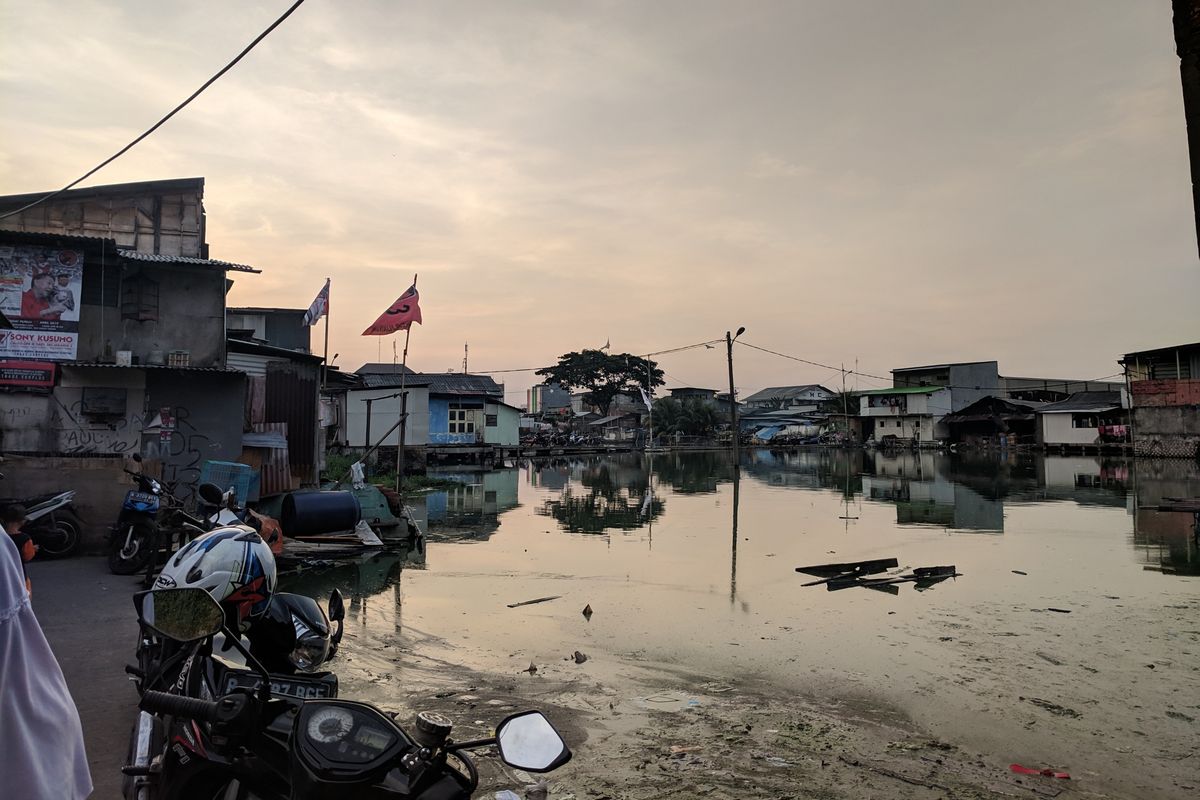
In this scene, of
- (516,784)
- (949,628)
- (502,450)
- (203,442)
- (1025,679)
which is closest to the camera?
(516,784)

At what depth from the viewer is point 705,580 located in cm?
1044

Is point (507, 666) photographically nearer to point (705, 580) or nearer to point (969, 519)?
point (705, 580)

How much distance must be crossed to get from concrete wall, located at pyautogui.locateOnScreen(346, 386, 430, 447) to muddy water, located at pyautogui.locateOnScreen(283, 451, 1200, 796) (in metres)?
17.6

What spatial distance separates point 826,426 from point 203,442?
6703 centimetres

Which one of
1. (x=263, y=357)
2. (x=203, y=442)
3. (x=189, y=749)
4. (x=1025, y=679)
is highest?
(x=263, y=357)

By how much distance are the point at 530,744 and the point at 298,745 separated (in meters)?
0.65

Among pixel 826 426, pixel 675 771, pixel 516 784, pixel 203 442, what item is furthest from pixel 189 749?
pixel 826 426

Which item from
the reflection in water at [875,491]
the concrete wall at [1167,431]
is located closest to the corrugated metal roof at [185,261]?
the reflection in water at [875,491]

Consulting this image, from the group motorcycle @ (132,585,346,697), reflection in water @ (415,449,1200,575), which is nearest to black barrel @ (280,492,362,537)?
motorcycle @ (132,585,346,697)

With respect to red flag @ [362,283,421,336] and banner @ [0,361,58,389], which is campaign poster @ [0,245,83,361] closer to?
banner @ [0,361,58,389]

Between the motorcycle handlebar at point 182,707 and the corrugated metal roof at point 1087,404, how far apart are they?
57.8 metres

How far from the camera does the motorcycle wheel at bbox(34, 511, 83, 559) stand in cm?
1002

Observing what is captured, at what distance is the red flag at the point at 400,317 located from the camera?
16.4 meters

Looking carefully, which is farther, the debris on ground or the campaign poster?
the campaign poster
